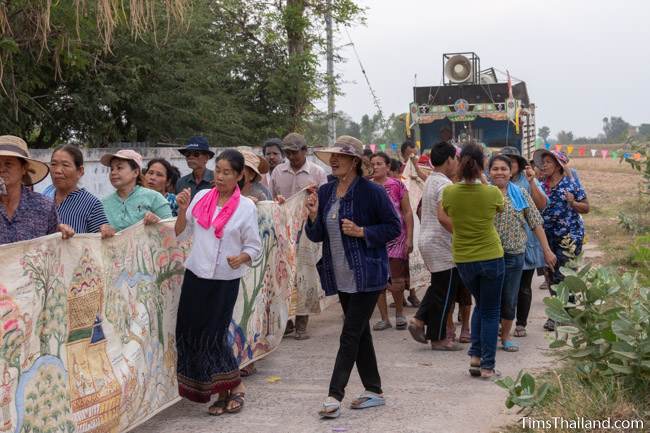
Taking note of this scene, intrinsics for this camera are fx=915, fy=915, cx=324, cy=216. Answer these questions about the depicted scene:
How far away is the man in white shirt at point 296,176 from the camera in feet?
30.5

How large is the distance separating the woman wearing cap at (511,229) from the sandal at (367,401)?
78.8 inches

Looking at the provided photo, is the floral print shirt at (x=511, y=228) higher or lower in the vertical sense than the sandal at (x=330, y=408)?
higher

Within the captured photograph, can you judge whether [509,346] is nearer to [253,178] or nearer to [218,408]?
[253,178]

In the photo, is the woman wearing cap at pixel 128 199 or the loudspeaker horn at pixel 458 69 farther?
the loudspeaker horn at pixel 458 69

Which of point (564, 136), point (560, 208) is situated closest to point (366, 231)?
point (560, 208)

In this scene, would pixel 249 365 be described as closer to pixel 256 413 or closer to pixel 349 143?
pixel 256 413

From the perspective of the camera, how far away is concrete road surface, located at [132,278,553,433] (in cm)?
612

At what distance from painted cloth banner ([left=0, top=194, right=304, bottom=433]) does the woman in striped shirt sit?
0.90 ft

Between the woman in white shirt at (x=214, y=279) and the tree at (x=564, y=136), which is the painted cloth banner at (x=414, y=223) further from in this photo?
the tree at (x=564, y=136)

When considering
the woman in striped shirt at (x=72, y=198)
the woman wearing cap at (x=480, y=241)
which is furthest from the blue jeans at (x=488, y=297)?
the woman in striped shirt at (x=72, y=198)

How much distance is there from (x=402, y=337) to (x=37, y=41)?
Answer: 531 cm

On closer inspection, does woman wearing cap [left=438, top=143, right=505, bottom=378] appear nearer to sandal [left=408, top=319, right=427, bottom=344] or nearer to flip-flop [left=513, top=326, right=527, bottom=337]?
sandal [left=408, top=319, right=427, bottom=344]

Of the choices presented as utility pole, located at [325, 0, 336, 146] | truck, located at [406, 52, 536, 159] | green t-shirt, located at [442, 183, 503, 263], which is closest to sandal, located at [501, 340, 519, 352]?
green t-shirt, located at [442, 183, 503, 263]

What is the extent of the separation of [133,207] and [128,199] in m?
0.08
